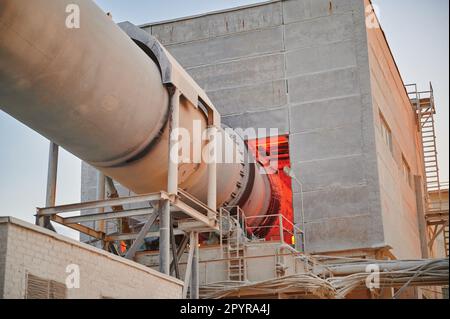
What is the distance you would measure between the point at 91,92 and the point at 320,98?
12.5m

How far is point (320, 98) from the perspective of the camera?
79.5 feet

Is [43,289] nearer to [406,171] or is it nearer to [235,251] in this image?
[235,251]

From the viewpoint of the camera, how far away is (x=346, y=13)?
2470 cm

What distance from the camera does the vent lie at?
10797mm

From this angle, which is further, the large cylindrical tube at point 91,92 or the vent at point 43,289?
the large cylindrical tube at point 91,92

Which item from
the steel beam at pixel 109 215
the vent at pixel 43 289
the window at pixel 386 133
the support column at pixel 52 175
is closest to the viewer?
the vent at pixel 43 289

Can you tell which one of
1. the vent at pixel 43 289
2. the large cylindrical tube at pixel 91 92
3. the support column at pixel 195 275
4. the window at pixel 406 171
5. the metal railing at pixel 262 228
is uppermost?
the window at pixel 406 171

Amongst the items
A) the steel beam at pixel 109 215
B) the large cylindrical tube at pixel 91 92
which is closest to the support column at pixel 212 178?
the large cylindrical tube at pixel 91 92

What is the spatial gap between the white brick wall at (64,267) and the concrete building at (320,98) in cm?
956

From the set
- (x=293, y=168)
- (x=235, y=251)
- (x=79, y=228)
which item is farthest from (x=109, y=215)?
(x=293, y=168)

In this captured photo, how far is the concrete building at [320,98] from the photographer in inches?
898

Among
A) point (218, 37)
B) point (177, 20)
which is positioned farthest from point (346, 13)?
point (177, 20)

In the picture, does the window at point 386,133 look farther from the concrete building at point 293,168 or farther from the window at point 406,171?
the window at point 406,171
